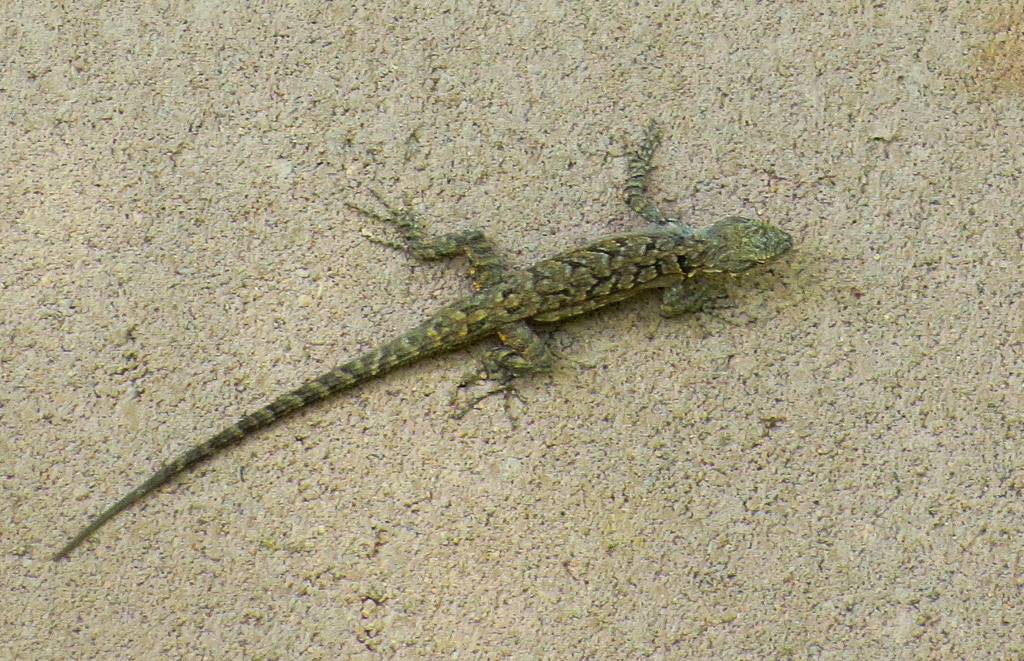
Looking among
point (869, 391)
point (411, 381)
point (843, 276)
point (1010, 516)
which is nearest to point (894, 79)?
point (843, 276)

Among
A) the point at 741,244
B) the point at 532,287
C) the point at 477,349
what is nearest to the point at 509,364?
the point at 477,349

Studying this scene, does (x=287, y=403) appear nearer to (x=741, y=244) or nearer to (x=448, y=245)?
(x=448, y=245)

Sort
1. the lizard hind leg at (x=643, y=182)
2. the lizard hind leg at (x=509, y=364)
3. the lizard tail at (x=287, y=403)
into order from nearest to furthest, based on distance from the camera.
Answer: the lizard tail at (x=287, y=403) < the lizard hind leg at (x=509, y=364) < the lizard hind leg at (x=643, y=182)

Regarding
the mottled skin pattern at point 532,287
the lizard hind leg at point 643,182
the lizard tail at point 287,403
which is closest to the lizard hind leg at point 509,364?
the mottled skin pattern at point 532,287

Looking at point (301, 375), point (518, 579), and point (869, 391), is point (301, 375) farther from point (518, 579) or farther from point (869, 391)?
point (869, 391)

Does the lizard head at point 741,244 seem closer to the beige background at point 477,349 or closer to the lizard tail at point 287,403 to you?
the beige background at point 477,349

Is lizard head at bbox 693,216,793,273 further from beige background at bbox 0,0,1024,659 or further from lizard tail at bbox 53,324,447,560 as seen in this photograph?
lizard tail at bbox 53,324,447,560

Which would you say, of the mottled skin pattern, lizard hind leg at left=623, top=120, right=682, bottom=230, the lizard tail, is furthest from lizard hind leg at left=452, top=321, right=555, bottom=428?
lizard hind leg at left=623, top=120, right=682, bottom=230
